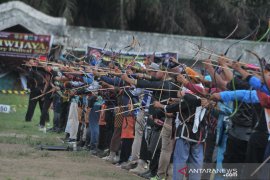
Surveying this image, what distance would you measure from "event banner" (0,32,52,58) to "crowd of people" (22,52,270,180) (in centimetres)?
1122

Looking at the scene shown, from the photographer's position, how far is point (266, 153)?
765cm

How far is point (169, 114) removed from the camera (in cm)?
1036

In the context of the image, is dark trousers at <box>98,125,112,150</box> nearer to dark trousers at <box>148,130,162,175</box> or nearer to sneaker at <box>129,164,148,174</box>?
sneaker at <box>129,164,148,174</box>

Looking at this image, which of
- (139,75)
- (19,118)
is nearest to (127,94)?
(139,75)

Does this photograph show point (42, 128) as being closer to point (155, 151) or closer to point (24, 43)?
point (155, 151)

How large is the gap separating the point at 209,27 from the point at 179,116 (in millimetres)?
31955

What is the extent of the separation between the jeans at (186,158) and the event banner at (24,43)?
1817 centimetres

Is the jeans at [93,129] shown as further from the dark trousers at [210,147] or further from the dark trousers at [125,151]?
the dark trousers at [210,147]

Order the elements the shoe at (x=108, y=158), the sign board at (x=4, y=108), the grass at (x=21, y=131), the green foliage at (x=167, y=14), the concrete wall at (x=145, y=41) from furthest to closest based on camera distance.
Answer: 1. the green foliage at (x=167, y=14)
2. the concrete wall at (x=145, y=41)
3. the sign board at (x=4, y=108)
4. the grass at (x=21, y=131)
5. the shoe at (x=108, y=158)

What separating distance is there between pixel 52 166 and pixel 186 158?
10.9 feet

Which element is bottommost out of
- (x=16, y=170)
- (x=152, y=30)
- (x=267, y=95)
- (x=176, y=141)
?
(x=16, y=170)

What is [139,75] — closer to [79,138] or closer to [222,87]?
[222,87]

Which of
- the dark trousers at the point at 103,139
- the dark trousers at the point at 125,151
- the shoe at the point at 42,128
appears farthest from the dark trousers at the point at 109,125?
the shoe at the point at 42,128

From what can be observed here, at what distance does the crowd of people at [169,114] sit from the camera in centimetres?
791
